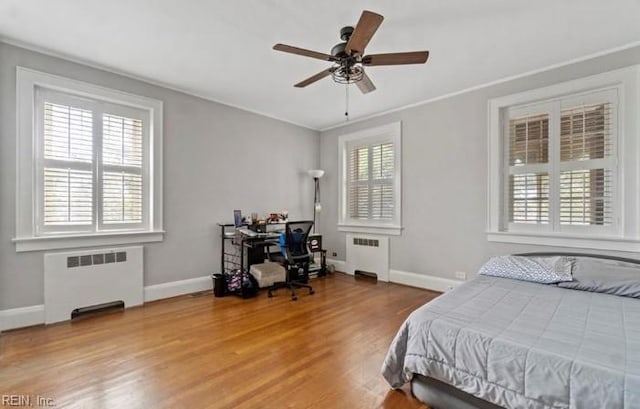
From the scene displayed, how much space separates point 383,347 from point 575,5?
3017mm

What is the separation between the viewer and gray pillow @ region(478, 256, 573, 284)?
2.62m

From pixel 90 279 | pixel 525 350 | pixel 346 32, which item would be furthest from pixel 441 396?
pixel 90 279

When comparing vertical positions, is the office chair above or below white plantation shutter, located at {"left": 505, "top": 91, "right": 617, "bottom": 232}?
below

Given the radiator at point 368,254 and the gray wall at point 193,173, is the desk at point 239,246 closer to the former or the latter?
the gray wall at point 193,173

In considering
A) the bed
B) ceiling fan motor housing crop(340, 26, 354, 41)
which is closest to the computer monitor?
ceiling fan motor housing crop(340, 26, 354, 41)

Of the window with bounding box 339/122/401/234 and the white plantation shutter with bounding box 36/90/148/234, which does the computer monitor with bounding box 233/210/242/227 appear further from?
the window with bounding box 339/122/401/234

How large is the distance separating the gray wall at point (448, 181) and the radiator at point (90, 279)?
3.49 m

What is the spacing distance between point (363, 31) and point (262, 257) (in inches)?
138

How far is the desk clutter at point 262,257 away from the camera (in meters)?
3.97

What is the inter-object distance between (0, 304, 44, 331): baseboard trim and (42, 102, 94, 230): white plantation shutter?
815 millimetres

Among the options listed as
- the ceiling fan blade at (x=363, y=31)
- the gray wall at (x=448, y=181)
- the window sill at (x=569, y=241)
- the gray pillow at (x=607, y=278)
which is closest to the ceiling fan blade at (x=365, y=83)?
the ceiling fan blade at (x=363, y=31)

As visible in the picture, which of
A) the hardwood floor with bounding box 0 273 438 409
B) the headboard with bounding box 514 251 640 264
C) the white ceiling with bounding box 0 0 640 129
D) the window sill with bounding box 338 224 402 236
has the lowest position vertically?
the hardwood floor with bounding box 0 273 438 409

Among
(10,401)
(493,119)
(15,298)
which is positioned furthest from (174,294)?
(493,119)

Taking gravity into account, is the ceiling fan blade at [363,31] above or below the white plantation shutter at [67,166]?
above
